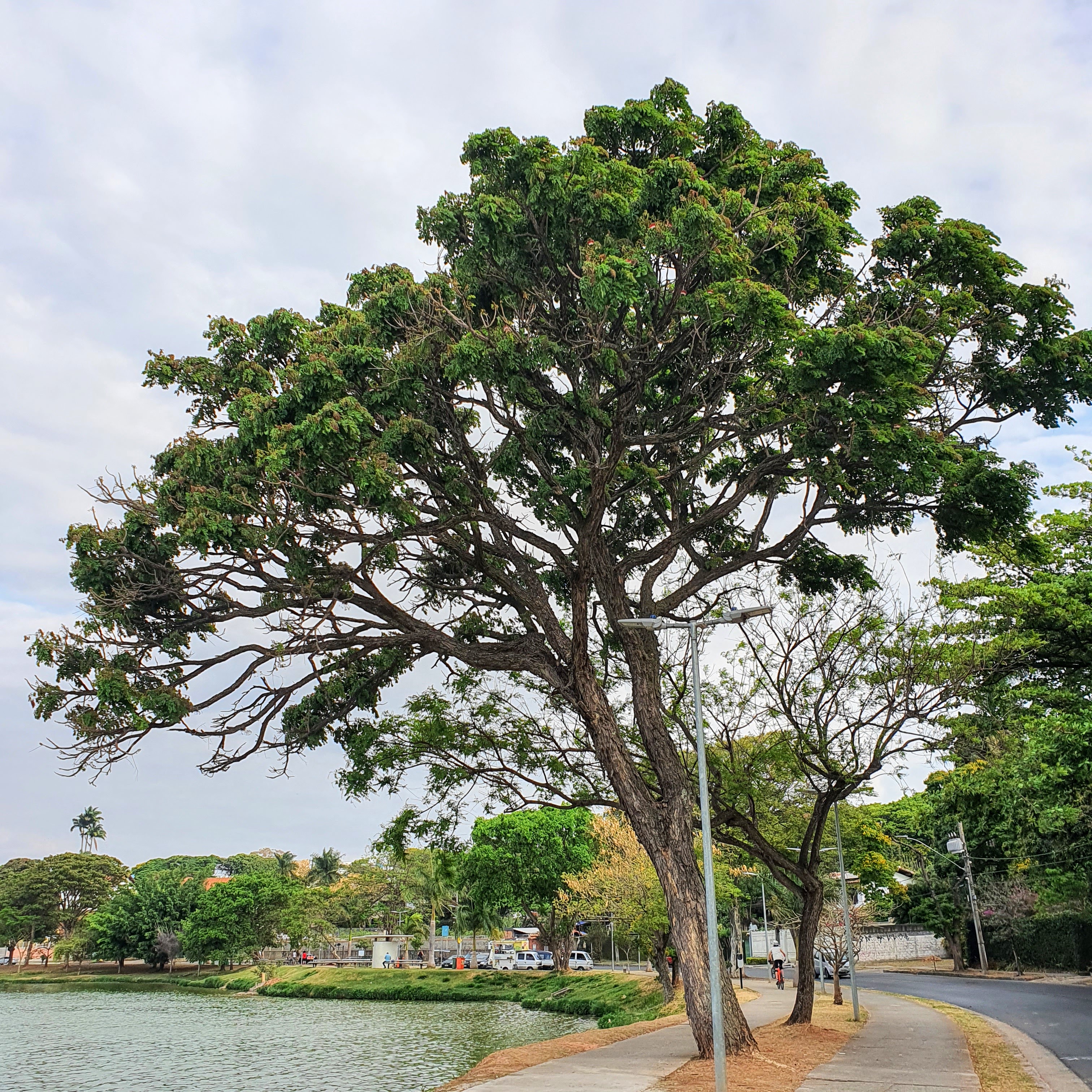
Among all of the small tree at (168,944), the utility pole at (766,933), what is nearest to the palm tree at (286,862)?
the small tree at (168,944)

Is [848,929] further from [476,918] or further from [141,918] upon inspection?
[141,918]

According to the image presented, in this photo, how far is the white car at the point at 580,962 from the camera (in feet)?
177

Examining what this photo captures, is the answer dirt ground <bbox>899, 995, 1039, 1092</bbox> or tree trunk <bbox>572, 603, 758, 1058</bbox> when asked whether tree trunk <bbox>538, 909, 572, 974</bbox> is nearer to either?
dirt ground <bbox>899, 995, 1039, 1092</bbox>

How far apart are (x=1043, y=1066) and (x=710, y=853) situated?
7.36m

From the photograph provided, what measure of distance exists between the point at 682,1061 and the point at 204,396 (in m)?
13.0

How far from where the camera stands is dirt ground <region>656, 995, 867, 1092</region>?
1213 centimetres

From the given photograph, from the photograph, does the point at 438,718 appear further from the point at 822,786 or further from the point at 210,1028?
the point at 210,1028

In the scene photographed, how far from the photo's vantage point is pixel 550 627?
15391 mm

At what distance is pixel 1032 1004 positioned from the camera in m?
25.0

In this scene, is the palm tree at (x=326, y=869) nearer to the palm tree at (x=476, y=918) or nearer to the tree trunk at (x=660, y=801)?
the palm tree at (x=476, y=918)

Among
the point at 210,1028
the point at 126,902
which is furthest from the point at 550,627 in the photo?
the point at 126,902

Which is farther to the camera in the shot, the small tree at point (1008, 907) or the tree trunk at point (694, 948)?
the small tree at point (1008, 907)

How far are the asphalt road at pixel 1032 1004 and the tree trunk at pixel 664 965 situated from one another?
8.34 meters

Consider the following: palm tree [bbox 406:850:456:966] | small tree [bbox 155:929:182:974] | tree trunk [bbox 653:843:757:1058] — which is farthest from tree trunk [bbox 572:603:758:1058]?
small tree [bbox 155:929:182:974]
